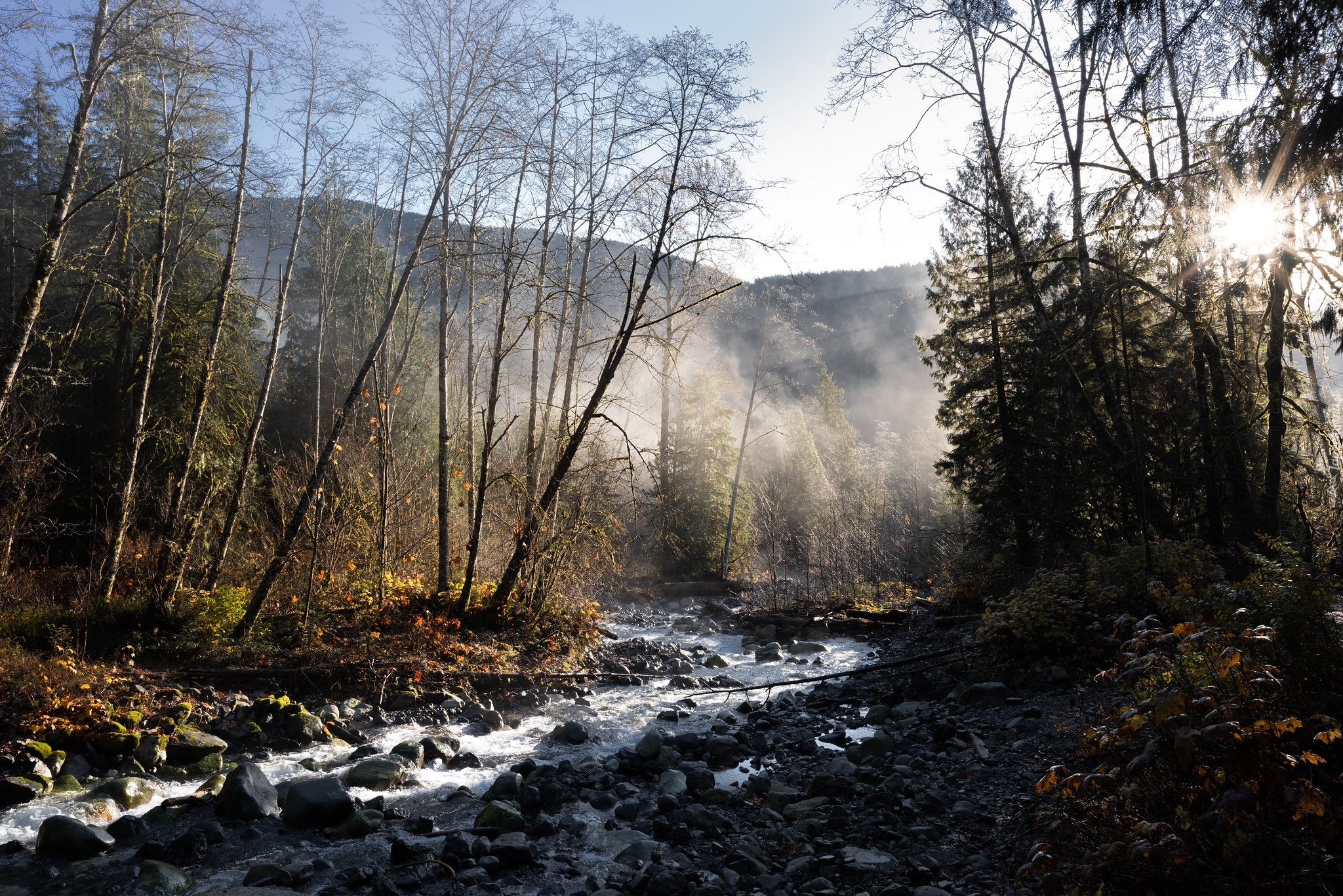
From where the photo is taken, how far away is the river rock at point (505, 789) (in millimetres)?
5707

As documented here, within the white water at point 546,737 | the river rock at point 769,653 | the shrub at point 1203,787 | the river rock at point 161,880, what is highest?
the shrub at point 1203,787

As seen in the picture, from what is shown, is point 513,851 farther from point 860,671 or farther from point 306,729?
point 860,671

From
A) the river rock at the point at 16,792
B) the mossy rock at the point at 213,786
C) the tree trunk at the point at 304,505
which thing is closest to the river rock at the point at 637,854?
the mossy rock at the point at 213,786

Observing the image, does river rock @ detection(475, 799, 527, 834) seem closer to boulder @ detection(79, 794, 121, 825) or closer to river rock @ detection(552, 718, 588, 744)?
river rock @ detection(552, 718, 588, 744)

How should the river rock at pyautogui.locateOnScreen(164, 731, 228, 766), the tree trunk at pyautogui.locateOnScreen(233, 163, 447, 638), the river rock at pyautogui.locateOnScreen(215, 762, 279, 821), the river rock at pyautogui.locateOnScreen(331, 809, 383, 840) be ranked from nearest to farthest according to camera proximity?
the river rock at pyautogui.locateOnScreen(331, 809, 383, 840), the river rock at pyautogui.locateOnScreen(215, 762, 279, 821), the river rock at pyautogui.locateOnScreen(164, 731, 228, 766), the tree trunk at pyautogui.locateOnScreen(233, 163, 447, 638)

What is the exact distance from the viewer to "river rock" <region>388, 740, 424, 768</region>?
6477 millimetres

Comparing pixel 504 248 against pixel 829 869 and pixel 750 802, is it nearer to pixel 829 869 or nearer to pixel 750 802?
pixel 750 802

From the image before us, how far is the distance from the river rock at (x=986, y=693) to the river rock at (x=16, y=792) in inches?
313

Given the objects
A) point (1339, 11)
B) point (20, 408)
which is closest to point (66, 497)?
point (20, 408)

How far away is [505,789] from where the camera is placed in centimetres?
574

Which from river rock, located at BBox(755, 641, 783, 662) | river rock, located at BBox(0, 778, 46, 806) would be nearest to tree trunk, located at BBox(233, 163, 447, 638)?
river rock, located at BBox(0, 778, 46, 806)

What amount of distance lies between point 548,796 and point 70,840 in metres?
3.05

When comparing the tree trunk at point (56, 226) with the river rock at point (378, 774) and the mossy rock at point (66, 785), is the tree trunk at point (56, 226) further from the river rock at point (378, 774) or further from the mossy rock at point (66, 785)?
the river rock at point (378, 774)

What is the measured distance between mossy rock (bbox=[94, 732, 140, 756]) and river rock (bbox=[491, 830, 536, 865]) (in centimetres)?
370
